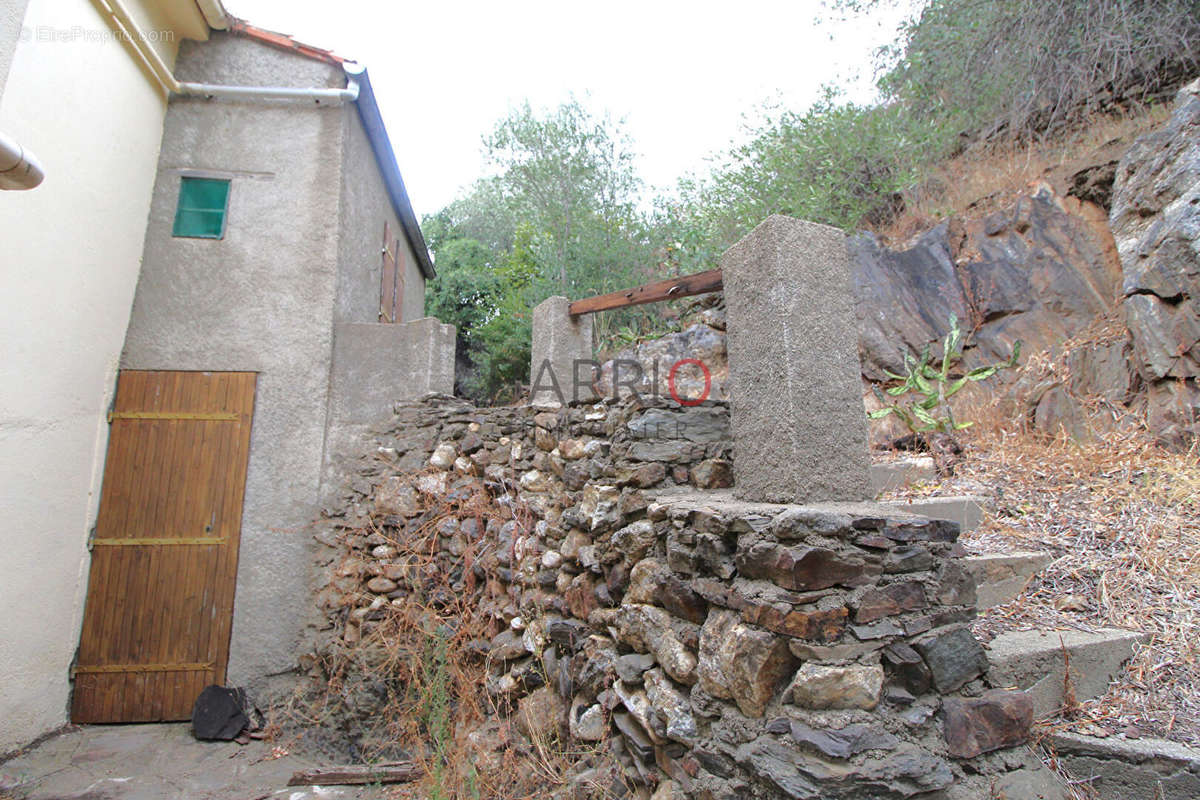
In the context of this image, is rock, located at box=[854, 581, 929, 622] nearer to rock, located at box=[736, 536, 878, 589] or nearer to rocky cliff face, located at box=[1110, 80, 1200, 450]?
rock, located at box=[736, 536, 878, 589]

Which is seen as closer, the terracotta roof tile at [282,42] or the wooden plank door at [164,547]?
the wooden plank door at [164,547]

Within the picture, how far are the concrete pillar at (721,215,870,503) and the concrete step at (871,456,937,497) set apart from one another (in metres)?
1.71

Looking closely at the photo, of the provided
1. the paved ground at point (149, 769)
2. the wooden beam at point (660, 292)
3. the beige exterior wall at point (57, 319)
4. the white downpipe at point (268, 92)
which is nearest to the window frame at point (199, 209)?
the beige exterior wall at point (57, 319)

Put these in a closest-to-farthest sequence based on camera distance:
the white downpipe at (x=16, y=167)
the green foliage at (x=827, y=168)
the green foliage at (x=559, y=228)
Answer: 1. the white downpipe at (x=16, y=167)
2. the green foliage at (x=827, y=168)
3. the green foliage at (x=559, y=228)

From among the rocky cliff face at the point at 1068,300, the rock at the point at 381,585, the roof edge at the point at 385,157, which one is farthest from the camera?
the roof edge at the point at 385,157

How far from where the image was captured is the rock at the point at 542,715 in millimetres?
2953

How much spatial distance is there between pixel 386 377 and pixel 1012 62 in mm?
7460

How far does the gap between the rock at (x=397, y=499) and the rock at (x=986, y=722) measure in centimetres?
370

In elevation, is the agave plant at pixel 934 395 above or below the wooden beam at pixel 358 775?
above

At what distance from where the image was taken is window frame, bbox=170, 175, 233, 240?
5062 mm

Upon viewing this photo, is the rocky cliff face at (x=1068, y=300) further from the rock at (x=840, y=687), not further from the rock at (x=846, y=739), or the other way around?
the rock at (x=846, y=739)

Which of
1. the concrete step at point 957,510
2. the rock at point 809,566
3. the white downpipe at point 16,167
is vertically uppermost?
the white downpipe at point 16,167

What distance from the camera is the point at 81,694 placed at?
4316mm

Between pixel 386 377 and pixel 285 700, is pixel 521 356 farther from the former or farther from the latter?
pixel 285 700
